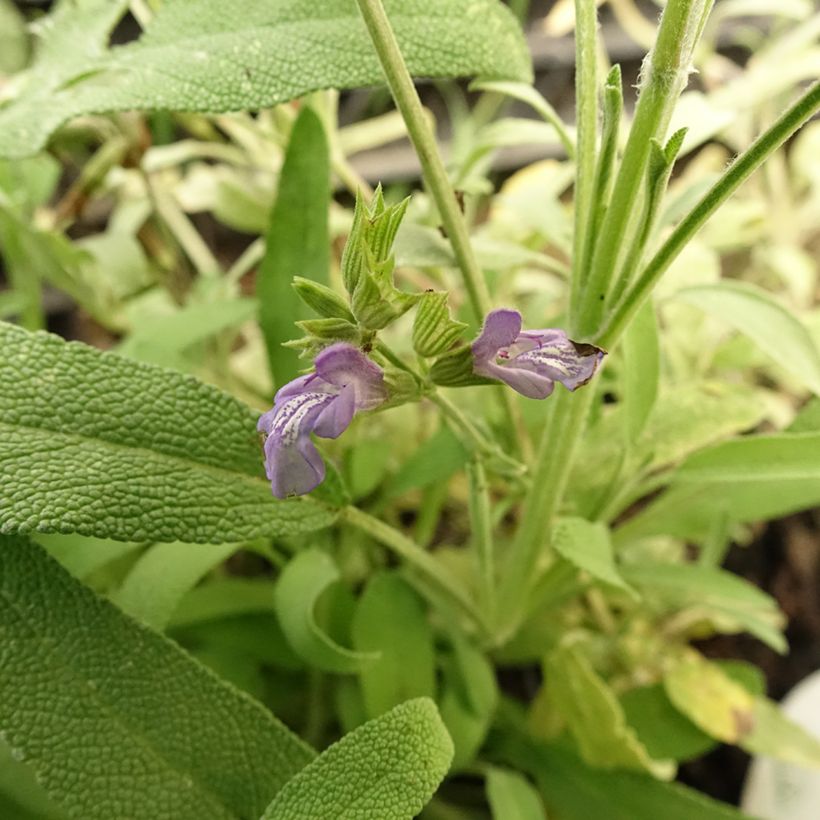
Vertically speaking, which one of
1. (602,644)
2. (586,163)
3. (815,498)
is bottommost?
(602,644)

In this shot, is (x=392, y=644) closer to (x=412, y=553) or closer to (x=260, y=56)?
(x=412, y=553)

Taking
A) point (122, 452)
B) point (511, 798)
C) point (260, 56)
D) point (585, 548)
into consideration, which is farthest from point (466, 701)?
point (260, 56)

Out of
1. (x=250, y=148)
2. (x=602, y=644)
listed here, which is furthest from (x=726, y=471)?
(x=250, y=148)

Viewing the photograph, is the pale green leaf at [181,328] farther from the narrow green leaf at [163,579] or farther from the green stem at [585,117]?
the green stem at [585,117]

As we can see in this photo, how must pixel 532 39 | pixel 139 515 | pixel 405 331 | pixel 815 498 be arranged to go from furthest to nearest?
pixel 532 39
pixel 405 331
pixel 815 498
pixel 139 515

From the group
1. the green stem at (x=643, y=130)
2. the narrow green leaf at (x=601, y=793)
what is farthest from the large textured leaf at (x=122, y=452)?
the narrow green leaf at (x=601, y=793)

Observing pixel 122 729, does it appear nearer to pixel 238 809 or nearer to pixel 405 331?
pixel 238 809

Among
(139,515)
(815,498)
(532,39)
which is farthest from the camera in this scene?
(532,39)
